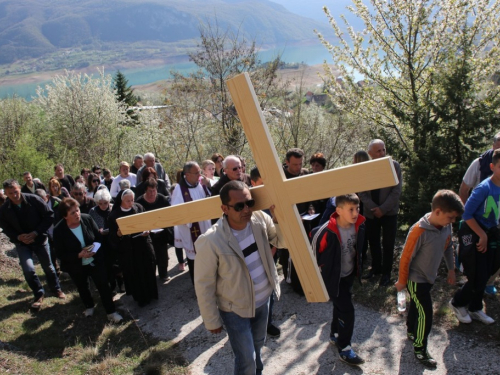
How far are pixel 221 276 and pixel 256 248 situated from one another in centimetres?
34

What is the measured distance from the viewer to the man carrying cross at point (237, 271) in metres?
2.72

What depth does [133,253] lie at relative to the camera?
5543 millimetres

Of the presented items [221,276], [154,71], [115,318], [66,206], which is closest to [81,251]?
[66,206]

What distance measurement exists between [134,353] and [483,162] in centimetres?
461

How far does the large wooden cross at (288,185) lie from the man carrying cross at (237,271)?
115mm

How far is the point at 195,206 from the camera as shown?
2.91m

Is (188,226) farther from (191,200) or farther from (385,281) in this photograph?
(385,281)

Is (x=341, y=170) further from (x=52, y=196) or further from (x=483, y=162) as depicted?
(x=52, y=196)

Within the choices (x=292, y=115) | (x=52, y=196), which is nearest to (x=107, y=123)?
(x=292, y=115)

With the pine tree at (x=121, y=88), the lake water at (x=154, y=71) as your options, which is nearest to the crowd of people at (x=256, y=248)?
the pine tree at (x=121, y=88)

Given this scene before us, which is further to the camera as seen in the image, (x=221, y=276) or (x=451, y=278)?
(x=451, y=278)

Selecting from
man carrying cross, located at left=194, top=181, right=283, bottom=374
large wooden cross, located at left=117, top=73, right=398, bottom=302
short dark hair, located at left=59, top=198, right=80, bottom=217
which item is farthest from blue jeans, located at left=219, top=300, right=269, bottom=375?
short dark hair, located at left=59, top=198, right=80, bottom=217

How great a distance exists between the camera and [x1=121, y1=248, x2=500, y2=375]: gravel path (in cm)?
375

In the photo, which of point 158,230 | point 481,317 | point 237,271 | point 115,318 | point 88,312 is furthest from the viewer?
point 158,230
